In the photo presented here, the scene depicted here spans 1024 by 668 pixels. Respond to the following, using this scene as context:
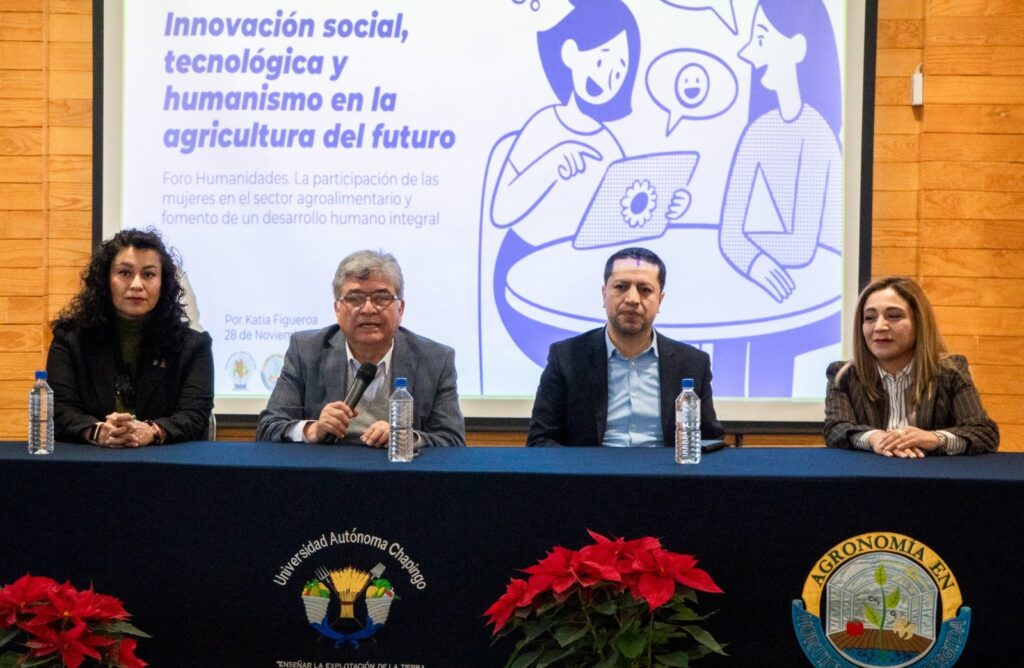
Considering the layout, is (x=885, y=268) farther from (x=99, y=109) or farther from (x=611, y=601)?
(x=99, y=109)

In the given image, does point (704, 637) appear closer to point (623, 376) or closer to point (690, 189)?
point (623, 376)

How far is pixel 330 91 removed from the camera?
4.03 meters

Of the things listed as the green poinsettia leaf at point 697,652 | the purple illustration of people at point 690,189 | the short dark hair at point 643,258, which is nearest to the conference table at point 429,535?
the green poinsettia leaf at point 697,652

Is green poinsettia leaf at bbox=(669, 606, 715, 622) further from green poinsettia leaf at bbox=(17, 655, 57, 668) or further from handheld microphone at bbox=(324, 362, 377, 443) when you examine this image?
green poinsettia leaf at bbox=(17, 655, 57, 668)

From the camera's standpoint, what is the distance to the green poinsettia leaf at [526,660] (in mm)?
1981

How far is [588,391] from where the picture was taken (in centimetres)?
310

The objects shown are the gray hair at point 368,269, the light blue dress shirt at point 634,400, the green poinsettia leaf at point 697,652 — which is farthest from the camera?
the light blue dress shirt at point 634,400

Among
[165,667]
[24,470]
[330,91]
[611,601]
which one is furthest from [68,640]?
[330,91]

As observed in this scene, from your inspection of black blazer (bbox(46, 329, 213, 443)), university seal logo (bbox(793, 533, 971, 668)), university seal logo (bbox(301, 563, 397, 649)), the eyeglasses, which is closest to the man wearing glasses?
the eyeglasses

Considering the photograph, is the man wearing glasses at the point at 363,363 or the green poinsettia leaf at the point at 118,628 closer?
the green poinsettia leaf at the point at 118,628

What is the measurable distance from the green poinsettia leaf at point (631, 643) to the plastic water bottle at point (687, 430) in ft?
1.58

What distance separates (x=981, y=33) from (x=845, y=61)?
0.50 m

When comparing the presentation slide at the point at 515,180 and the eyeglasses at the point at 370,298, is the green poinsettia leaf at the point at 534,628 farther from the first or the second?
the presentation slide at the point at 515,180

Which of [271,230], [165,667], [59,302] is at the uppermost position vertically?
[271,230]
